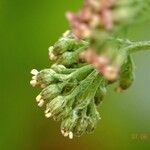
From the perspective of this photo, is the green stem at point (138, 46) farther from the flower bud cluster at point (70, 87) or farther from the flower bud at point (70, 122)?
the flower bud at point (70, 122)

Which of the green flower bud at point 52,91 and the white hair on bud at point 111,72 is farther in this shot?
the green flower bud at point 52,91

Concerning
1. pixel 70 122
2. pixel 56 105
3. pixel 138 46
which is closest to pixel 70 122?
pixel 70 122

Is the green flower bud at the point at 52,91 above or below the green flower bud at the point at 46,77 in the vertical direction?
below

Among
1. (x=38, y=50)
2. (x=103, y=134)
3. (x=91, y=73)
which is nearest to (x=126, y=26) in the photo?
(x=91, y=73)

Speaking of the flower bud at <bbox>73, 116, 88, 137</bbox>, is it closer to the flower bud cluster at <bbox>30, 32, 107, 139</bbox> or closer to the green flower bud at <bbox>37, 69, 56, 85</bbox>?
the flower bud cluster at <bbox>30, 32, 107, 139</bbox>

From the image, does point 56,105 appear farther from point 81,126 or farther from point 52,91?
point 81,126
